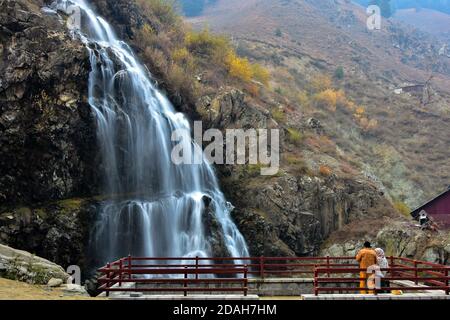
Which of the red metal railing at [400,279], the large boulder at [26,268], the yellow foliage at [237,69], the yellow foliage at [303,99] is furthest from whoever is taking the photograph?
the yellow foliage at [303,99]

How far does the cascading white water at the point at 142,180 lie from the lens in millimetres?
29864

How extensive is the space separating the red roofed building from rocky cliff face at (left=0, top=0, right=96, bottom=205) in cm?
2892

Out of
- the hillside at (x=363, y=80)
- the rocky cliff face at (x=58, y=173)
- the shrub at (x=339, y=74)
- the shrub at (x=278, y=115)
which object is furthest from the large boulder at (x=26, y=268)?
the shrub at (x=339, y=74)

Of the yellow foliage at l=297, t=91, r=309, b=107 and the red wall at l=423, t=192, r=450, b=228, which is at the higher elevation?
the yellow foliage at l=297, t=91, r=309, b=107

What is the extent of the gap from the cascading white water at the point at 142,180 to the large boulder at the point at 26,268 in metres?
10.4

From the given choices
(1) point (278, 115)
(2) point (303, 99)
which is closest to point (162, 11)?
(1) point (278, 115)

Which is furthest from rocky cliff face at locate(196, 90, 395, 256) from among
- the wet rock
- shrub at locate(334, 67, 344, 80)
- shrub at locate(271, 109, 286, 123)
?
shrub at locate(334, 67, 344, 80)

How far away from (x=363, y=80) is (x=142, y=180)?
2797 inches

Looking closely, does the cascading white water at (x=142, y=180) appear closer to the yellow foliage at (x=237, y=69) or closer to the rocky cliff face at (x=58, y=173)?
the rocky cliff face at (x=58, y=173)

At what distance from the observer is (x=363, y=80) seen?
94.3m

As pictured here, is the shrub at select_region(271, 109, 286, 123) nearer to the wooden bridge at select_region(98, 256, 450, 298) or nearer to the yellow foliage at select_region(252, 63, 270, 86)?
the yellow foliage at select_region(252, 63, 270, 86)

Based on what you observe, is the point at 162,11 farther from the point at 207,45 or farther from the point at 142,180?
the point at 142,180

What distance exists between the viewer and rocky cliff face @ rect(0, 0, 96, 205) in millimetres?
29250

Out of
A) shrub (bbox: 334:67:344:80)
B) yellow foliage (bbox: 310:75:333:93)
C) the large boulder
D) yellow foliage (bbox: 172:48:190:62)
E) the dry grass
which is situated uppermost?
shrub (bbox: 334:67:344:80)
